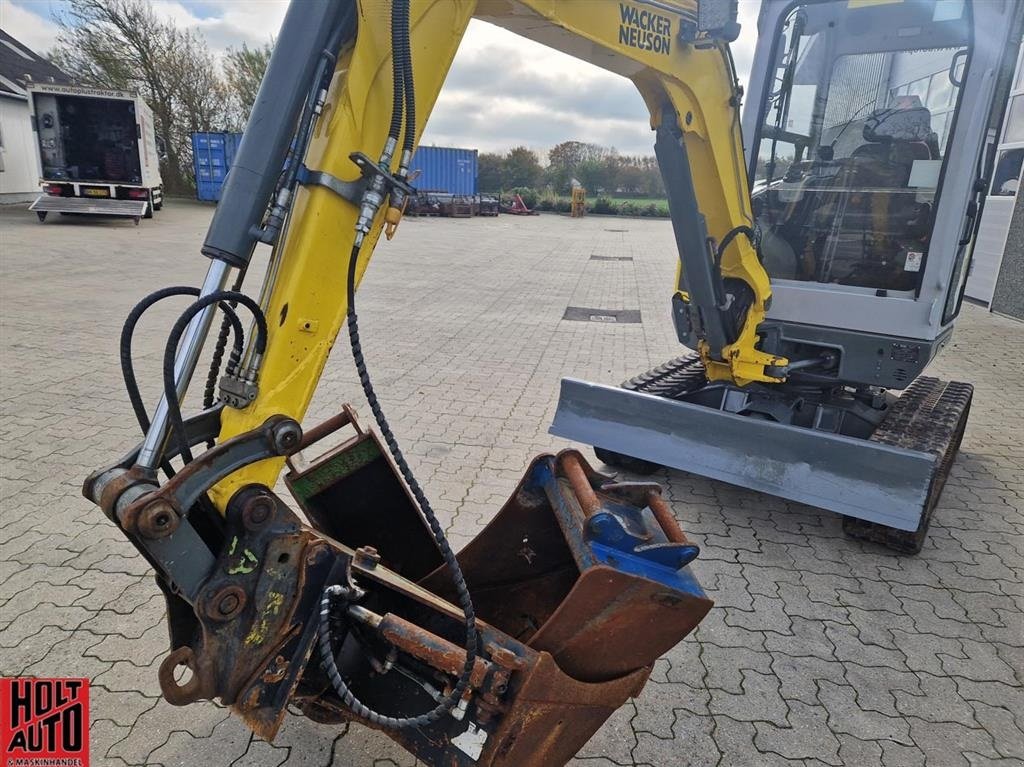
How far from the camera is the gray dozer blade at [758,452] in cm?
334

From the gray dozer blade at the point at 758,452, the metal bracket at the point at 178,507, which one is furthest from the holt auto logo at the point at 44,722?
the gray dozer blade at the point at 758,452

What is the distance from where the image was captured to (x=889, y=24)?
3928mm

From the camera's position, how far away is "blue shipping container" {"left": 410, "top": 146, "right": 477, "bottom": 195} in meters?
31.1

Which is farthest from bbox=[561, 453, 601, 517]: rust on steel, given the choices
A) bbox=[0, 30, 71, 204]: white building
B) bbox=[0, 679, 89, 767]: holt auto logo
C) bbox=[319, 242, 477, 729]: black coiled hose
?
bbox=[0, 30, 71, 204]: white building

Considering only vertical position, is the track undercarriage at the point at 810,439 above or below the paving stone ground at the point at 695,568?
above

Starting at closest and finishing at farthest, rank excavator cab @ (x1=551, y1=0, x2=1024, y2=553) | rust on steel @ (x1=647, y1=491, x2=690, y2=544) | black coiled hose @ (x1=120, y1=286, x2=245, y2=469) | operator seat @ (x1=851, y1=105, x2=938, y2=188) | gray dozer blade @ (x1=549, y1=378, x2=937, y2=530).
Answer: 1. black coiled hose @ (x1=120, y1=286, x2=245, y2=469)
2. rust on steel @ (x1=647, y1=491, x2=690, y2=544)
3. gray dozer blade @ (x1=549, y1=378, x2=937, y2=530)
4. excavator cab @ (x1=551, y1=0, x2=1024, y2=553)
5. operator seat @ (x1=851, y1=105, x2=938, y2=188)

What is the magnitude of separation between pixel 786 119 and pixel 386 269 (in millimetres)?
10234

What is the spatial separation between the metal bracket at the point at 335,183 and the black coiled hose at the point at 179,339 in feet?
1.15

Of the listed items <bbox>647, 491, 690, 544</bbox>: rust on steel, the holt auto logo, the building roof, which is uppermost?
the building roof

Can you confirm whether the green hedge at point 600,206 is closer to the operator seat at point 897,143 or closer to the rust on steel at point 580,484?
the operator seat at point 897,143

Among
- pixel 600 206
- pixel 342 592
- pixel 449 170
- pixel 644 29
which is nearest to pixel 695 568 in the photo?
pixel 342 592

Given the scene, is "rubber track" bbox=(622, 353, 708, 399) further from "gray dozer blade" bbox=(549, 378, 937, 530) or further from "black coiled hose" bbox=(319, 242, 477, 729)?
"black coiled hose" bbox=(319, 242, 477, 729)

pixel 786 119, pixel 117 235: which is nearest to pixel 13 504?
pixel 786 119

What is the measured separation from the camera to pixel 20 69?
74.3 ft
